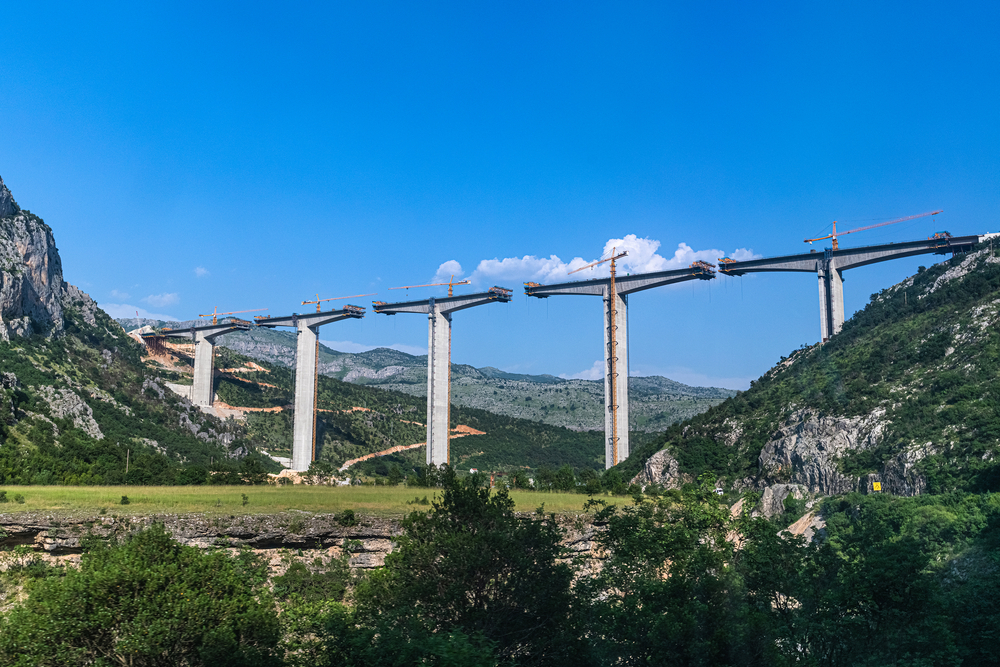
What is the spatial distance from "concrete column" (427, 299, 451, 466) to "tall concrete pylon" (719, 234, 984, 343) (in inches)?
1118

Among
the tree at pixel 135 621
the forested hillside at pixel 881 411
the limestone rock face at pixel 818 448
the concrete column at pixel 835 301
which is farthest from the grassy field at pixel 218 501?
the concrete column at pixel 835 301

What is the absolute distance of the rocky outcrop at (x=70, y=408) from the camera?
159 ft

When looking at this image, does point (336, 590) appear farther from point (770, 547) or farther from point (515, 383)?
point (515, 383)

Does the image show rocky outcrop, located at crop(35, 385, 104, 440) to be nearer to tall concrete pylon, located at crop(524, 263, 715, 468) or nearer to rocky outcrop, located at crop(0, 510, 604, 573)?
rocky outcrop, located at crop(0, 510, 604, 573)

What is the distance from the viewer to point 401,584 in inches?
538

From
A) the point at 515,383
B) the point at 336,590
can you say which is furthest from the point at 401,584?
the point at 515,383

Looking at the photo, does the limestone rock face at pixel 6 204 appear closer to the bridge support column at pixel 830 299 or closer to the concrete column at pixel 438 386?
the concrete column at pixel 438 386

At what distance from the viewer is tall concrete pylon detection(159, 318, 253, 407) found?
80188 millimetres

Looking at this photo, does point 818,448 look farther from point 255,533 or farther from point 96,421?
point 96,421

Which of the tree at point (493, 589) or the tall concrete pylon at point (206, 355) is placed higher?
the tall concrete pylon at point (206, 355)

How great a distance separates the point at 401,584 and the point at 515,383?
14331 cm

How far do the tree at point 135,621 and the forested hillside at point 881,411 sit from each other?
24642 millimetres

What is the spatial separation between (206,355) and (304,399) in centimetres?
1694

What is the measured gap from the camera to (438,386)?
2509 inches
